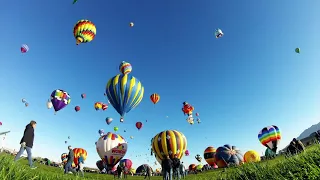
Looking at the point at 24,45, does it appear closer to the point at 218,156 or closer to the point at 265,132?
the point at 218,156

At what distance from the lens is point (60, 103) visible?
A: 40.4m

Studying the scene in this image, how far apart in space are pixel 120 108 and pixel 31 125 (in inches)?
968

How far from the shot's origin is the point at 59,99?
131 feet

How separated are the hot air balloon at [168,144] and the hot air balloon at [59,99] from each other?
18.5 metres

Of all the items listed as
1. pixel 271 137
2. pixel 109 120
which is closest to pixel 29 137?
pixel 271 137

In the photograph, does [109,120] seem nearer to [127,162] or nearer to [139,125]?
[139,125]

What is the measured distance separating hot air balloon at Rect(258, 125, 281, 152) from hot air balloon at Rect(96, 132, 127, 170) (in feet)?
65.7

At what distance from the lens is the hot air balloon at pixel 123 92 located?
35781 millimetres

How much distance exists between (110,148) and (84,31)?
17.7m

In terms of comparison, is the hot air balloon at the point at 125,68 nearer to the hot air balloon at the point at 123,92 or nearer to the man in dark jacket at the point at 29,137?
the hot air balloon at the point at 123,92

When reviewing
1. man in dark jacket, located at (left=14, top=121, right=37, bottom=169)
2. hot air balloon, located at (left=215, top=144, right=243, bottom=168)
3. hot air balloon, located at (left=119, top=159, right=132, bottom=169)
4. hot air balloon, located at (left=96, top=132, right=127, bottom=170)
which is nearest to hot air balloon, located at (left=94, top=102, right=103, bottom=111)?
hot air balloon, located at (left=119, top=159, right=132, bottom=169)

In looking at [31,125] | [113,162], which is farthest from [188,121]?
[31,125]

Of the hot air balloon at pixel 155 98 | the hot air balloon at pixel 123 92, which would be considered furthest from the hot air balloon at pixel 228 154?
the hot air balloon at pixel 155 98

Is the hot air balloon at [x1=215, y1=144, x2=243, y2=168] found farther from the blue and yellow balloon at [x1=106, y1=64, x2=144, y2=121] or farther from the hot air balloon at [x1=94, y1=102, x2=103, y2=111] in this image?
the hot air balloon at [x1=94, y1=102, x2=103, y2=111]
